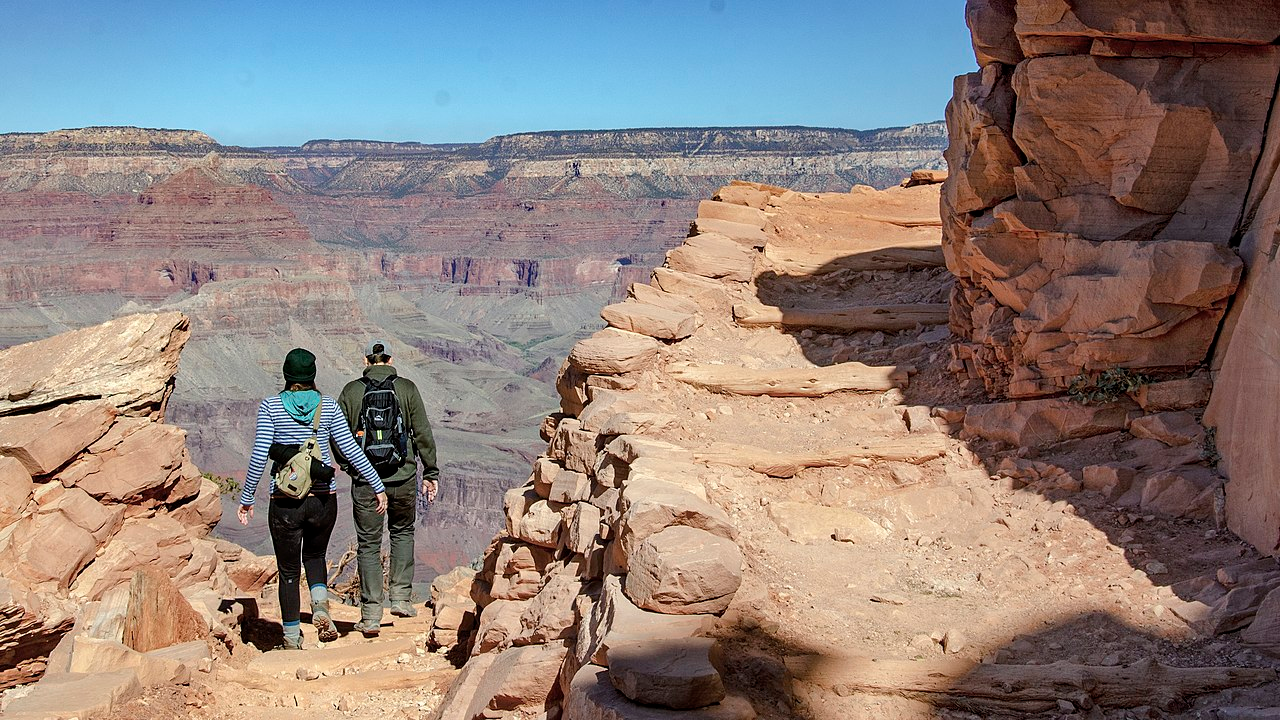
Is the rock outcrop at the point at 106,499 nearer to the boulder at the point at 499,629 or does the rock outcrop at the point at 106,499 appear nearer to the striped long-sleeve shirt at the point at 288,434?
the striped long-sleeve shirt at the point at 288,434

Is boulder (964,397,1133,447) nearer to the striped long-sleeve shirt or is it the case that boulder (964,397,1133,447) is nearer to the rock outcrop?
the striped long-sleeve shirt

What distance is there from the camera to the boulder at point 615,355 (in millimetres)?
7973

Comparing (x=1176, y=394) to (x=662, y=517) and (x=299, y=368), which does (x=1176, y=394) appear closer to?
(x=662, y=517)

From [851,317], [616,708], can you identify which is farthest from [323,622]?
[851,317]

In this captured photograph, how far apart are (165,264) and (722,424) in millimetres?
94579

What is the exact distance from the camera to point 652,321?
8516 millimetres

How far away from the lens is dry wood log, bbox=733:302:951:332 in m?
8.89

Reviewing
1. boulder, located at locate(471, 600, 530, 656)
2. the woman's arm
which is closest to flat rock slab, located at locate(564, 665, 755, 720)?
boulder, located at locate(471, 600, 530, 656)

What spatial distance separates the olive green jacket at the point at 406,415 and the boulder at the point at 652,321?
1939 mm

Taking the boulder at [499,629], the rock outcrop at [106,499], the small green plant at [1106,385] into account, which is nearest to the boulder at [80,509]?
the rock outcrop at [106,499]

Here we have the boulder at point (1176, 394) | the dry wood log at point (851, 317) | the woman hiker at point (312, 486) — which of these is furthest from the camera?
the dry wood log at point (851, 317)

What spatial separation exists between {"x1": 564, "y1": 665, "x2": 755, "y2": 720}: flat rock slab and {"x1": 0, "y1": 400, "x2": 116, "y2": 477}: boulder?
16.6 feet

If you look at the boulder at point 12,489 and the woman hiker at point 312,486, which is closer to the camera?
the woman hiker at point 312,486

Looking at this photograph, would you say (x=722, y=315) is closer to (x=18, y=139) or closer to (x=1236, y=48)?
(x=1236, y=48)
